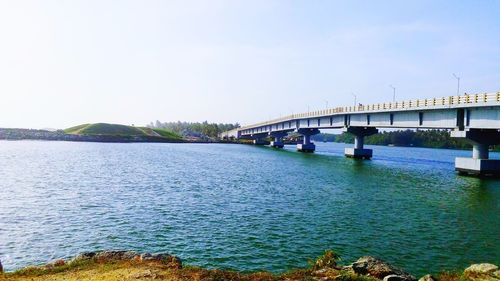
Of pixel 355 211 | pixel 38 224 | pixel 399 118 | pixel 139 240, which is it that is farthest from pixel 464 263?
pixel 399 118

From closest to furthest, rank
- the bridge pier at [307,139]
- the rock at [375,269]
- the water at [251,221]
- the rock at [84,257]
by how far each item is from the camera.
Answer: the rock at [375,269] < the rock at [84,257] < the water at [251,221] < the bridge pier at [307,139]

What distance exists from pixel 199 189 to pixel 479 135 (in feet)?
150

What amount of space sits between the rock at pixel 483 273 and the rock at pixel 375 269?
253 centimetres

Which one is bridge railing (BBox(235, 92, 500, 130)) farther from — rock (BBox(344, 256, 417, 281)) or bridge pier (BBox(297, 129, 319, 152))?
rock (BBox(344, 256, 417, 281))

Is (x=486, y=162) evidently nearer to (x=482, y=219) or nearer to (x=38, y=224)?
(x=482, y=219)

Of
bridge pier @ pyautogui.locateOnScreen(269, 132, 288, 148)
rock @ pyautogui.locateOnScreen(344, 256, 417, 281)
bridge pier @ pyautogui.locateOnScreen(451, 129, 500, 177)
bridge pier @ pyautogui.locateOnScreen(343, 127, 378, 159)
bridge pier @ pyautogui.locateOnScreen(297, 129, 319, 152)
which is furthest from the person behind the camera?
bridge pier @ pyautogui.locateOnScreen(269, 132, 288, 148)

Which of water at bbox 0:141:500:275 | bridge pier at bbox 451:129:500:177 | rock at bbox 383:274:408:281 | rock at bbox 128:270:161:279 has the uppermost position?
bridge pier at bbox 451:129:500:177

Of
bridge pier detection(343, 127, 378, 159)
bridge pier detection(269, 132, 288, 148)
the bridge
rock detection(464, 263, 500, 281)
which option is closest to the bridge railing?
the bridge

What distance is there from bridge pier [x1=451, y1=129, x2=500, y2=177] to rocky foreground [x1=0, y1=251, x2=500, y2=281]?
51137 mm

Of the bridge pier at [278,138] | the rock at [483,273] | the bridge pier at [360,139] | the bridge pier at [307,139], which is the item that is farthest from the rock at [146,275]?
the bridge pier at [278,138]

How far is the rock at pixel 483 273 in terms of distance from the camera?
1575cm

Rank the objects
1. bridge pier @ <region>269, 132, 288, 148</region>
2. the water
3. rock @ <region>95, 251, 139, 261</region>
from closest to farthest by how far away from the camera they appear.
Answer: rock @ <region>95, 251, 139, 261</region> < the water < bridge pier @ <region>269, 132, 288, 148</region>

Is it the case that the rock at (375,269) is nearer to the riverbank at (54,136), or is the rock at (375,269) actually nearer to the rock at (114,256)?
the rock at (114,256)

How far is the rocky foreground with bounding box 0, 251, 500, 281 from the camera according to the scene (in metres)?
14.7
